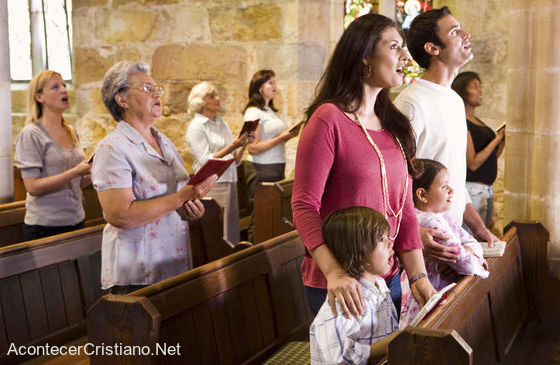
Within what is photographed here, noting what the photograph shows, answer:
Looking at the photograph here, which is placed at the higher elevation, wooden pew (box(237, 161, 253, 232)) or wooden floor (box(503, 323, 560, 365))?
wooden pew (box(237, 161, 253, 232))

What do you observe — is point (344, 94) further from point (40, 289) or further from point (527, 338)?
point (527, 338)

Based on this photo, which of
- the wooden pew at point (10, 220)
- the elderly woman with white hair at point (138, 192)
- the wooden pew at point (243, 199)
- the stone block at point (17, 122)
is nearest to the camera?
the elderly woman with white hair at point (138, 192)

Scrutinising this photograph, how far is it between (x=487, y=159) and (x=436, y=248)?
248 cm

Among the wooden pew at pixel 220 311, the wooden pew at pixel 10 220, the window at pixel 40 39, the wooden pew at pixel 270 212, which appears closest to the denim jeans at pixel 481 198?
the wooden pew at pixel 270 212

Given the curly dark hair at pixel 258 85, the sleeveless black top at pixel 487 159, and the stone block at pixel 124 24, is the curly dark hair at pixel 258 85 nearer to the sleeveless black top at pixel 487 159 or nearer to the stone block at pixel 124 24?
the stone block at pixel 124 24

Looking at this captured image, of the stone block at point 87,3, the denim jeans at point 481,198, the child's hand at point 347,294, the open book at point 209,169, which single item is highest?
the stone block at point 87,3

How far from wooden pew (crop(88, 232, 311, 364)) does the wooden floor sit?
104 centimetres

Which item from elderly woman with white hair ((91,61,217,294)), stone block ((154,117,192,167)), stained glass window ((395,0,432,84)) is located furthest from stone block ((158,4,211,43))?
elderly woman with white hair ((91,61,217,294))

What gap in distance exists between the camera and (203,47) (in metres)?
6.77

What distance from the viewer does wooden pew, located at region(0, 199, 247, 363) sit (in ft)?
10.3

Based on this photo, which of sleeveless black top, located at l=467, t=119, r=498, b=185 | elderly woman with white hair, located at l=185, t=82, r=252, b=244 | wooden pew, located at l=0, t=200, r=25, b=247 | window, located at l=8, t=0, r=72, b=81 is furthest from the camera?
window, located at l=8, t=0, r=72, b=81

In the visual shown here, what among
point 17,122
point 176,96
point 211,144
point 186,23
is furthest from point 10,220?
point 17,122

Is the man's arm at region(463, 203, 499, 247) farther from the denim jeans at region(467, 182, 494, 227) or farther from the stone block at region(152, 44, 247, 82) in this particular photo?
the stone block at region(152, 44, 247, 82)

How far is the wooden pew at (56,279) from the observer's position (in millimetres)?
3141
